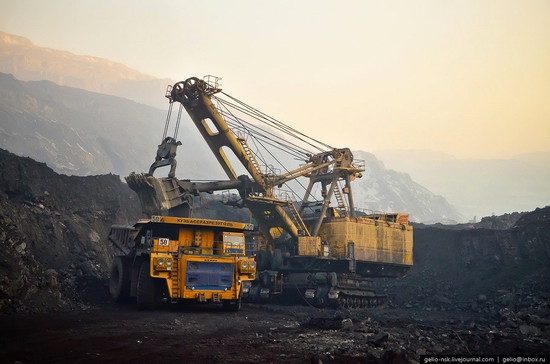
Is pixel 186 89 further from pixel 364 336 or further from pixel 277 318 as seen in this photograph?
pixel 364 336

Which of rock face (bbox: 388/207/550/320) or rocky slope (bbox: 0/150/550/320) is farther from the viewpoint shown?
Answer: rock face (bbox: 388/207/550/320)

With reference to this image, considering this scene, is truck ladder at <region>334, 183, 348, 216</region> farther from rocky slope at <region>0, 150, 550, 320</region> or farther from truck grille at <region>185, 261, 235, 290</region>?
truck grille at <region>185, 261, 235, 290</region>

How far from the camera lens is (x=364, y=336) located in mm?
11922

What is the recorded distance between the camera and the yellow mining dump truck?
15570 millimetres

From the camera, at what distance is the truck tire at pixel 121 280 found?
17.8 m

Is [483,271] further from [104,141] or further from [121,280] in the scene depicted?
[104,141]

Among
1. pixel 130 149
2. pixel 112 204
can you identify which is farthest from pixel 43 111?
pixel 112 204

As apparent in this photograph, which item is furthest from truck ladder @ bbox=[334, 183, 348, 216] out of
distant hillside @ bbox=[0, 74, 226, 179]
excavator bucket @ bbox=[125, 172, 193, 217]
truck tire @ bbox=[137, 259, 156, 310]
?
distant hillside @ bbox=[0, 74, 226, 179]

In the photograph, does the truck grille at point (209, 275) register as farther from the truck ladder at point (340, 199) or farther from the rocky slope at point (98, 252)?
the truck ladder at point (340, 199)

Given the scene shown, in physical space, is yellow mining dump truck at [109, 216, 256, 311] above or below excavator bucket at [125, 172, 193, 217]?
below

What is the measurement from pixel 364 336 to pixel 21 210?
16855 mm

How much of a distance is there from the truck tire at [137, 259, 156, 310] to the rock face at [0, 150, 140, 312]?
242 cm

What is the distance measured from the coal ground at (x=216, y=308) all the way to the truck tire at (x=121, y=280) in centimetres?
44

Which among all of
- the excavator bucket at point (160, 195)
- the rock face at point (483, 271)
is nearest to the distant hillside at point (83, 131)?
the rock face at point (483, 271)
